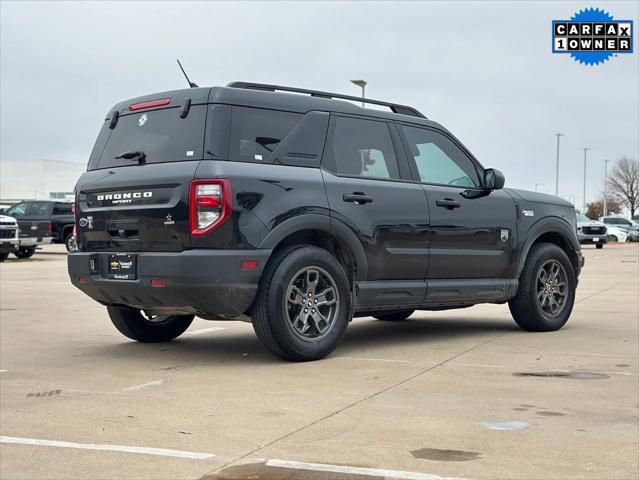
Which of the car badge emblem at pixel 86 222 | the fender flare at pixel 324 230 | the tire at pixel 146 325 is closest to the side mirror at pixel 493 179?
the fender flare at pixel 324 230

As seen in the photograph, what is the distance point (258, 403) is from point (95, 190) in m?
2.85

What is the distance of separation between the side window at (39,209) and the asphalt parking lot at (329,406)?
22.5 metres

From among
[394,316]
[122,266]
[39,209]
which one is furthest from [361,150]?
[39,209]

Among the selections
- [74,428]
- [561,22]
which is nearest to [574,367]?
[74,428]

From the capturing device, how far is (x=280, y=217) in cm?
735

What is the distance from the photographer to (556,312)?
976 cm

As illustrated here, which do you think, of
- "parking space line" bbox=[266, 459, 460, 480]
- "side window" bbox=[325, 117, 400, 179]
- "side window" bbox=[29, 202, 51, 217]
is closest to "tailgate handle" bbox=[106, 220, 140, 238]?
"side window" bbox=[325, 117, 400, 179]

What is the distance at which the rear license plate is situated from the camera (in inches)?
294

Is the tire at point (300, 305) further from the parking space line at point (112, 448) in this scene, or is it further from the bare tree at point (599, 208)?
the bare tree at point (599, 208)

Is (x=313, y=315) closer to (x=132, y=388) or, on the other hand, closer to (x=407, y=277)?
(x=407, y=277)

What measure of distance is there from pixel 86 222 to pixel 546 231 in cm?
449

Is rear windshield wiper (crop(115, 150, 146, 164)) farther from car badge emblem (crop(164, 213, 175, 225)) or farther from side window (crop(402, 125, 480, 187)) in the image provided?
side window (crop(402, 125, 480, 187))

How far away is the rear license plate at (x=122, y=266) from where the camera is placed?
7.47 metres

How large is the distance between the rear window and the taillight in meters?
0.30
